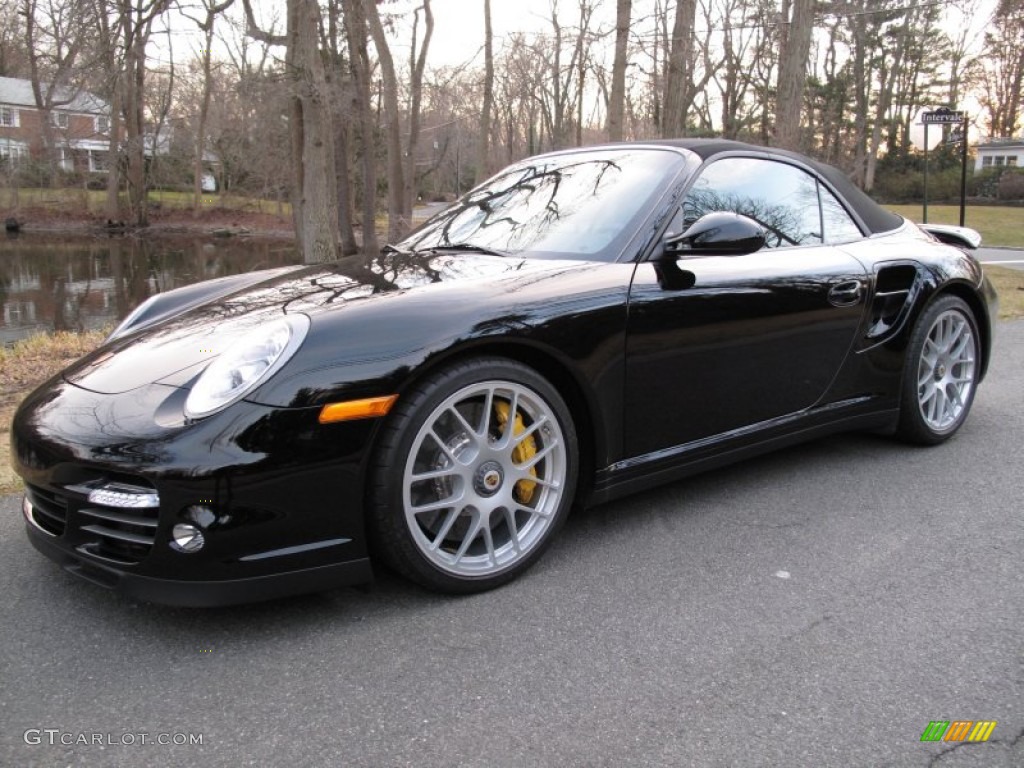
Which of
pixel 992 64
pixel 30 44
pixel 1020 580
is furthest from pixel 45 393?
pixel 992 64

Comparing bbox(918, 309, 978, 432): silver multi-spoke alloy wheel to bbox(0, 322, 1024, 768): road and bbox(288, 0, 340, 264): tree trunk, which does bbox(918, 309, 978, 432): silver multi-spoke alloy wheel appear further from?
bbox(288, 0, 340, 264): tree trunk

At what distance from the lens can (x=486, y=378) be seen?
8.00 feet

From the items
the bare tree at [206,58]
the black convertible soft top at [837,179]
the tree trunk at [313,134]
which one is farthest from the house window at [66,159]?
the black convertible soft top at [837,179]

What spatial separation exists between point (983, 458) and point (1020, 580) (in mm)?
1386

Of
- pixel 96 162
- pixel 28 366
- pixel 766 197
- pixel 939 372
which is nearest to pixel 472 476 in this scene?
pixel 766 197

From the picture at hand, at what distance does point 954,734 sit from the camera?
186 cm

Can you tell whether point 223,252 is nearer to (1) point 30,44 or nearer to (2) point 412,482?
(1) point 30,44

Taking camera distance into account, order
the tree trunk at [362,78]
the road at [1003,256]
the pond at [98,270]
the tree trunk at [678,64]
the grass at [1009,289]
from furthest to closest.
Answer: the tree trunk at [362,78], the road at [1003,256], the pond at [98,270], the tree trunk at [678,64], the grass at [1009,289]

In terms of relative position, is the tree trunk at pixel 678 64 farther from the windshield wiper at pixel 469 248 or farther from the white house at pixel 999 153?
the white house at pixel 999 153

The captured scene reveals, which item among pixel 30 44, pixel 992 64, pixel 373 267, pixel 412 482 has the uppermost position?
pixel 992 64

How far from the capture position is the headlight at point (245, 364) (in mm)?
2156

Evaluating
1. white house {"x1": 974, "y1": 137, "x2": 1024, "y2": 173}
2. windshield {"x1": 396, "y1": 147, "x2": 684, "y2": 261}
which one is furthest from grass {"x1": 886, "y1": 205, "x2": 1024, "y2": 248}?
windshield {"x1": 396, "y1": 147, "x2": 684, "y2": 261}

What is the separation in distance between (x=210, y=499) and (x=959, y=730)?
6.26ft

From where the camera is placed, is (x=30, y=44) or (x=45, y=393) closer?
(x=45, y=393)
